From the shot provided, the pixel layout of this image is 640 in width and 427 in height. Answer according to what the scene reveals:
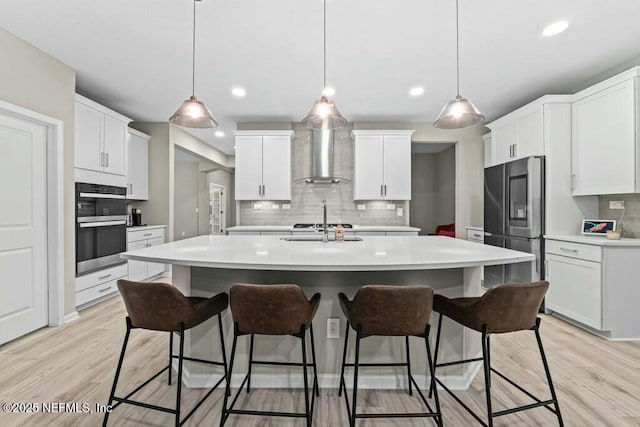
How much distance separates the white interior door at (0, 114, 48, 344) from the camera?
280 cm

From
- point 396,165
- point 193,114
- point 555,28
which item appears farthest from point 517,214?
point 193,114

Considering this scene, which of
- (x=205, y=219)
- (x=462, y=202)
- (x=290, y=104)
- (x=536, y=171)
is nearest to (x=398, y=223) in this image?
(x=462, y=202)

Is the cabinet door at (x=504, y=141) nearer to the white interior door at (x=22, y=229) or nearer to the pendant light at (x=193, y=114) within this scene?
the pendant light at (x=193, y=114)

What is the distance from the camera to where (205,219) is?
9430 mm

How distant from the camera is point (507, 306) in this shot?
5.31ft

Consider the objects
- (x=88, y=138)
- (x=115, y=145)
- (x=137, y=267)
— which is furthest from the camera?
(x=137, y=267)

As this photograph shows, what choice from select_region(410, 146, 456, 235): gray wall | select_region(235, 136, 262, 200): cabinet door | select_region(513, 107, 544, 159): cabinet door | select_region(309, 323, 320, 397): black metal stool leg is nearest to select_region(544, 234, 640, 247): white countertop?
select_region(513, 107, 544, 159): cabinet door

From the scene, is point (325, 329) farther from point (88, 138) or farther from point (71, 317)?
point (88, 138)

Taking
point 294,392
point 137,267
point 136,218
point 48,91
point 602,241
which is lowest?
point 294,392

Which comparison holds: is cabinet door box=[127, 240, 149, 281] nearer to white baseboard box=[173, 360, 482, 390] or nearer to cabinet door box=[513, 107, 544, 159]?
white baseboard box=[173, 360, 482, 390]

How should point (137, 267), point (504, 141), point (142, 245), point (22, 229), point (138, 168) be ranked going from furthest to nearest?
1. point (138, 168)
2. point (142, 245)
3. point (137, 267)
4. point (504, 141)
5. point (22, 229)

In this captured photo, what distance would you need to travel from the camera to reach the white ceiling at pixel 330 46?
2.50m

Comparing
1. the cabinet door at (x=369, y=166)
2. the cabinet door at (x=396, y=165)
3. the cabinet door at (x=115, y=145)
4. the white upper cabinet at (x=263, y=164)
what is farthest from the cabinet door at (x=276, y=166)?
the cabinet door at (x=115, y=145)

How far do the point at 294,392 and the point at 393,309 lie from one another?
0.98 meters
